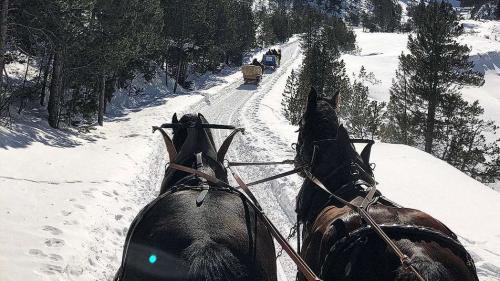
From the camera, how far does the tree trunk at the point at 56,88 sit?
1359 centimetres

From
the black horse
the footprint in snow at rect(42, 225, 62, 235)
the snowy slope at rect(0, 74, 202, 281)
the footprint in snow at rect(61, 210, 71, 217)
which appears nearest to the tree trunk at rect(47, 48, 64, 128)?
the snowy slope at rect(0, 74, 202, 281)

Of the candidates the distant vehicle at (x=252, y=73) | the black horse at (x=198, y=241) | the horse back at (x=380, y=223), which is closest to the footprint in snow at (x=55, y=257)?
the black horse at (x=198, y=241)

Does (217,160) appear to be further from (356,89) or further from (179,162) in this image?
(356,89)

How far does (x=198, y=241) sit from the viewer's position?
2193mm

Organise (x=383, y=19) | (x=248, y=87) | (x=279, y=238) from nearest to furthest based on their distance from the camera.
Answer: (x=279, y=238) < (x=248, y=87) < (x=383, y=19)

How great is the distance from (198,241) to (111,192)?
675cm

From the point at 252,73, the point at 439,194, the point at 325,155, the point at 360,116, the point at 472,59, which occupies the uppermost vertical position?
the point at 472,59

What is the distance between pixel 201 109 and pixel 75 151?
10.8 meters

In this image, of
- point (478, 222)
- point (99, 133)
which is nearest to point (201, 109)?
point (99, 133)

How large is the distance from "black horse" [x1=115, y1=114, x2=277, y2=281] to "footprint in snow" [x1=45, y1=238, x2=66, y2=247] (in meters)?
3.40

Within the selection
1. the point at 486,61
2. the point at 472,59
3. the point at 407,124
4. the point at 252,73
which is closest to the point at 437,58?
the point at 407,124

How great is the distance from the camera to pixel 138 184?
9453 millimetres

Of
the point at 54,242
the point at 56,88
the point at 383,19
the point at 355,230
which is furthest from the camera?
the point at 383,19

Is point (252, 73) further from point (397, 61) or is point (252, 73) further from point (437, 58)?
point (397, 61)
